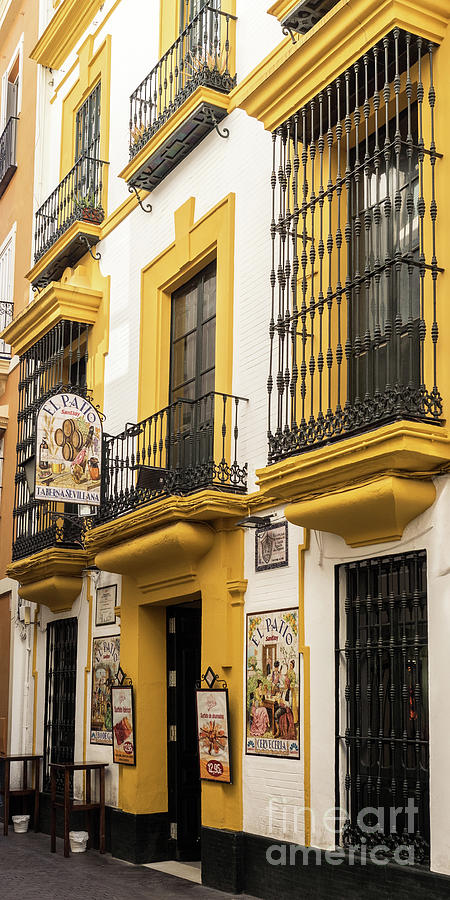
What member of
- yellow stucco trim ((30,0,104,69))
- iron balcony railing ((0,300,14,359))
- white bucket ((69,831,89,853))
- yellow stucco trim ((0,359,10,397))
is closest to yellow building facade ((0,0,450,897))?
yellow stucco trim ((30,0,104,69))

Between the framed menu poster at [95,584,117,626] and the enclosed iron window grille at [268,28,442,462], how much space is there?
4.17m

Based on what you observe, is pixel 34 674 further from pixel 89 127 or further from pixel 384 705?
pixel 384 705

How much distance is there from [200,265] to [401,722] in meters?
5.80

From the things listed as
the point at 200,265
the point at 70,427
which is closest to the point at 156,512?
the point at 70,427

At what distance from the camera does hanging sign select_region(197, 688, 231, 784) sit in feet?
32.4

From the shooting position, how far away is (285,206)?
9.60 m

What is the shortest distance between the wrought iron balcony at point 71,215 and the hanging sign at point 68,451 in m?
3.33

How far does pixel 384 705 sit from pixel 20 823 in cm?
808

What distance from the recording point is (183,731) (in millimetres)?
11945

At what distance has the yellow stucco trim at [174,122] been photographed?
10977 millimetres

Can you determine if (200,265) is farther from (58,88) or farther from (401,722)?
(58,88)

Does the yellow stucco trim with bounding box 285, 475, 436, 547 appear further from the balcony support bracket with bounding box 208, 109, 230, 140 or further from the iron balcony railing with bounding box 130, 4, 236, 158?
the iron balcony railing with bounding box 130, 4, 236, 158

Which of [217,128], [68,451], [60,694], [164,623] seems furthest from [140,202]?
[60,694]

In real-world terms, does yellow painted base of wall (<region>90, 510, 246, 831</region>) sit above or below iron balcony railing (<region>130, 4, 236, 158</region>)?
below
